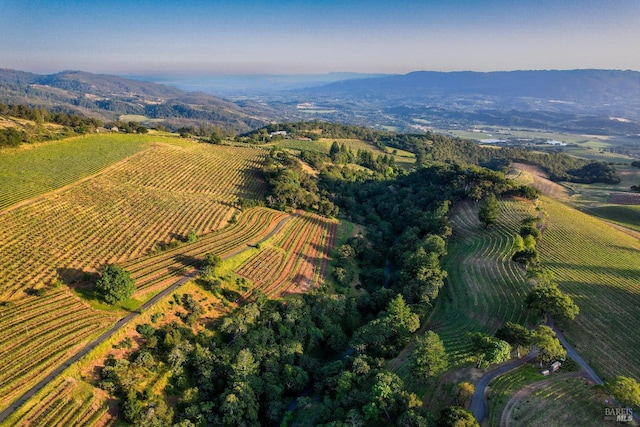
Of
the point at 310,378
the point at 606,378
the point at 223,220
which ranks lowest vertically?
the point at 310,378

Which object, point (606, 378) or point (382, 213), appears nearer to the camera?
point (606, 378)

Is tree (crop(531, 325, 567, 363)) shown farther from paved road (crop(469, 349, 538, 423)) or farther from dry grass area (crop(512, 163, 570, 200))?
dry grass area (crop(512, 163, 570, 200))

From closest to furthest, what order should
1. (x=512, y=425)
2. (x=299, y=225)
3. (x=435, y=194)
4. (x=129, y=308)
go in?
(x=512, y=425) < (x=129, y=308) < (x=299, y=225) < (x=435, y=194)

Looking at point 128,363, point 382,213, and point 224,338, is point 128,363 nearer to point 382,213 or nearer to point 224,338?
point 224,338

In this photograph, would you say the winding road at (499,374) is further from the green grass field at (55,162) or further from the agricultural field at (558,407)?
the green grass field at (55,162)

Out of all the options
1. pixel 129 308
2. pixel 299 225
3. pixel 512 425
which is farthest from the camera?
pixel 299 225

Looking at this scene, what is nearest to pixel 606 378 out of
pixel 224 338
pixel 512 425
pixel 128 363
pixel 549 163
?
pixel 512 425

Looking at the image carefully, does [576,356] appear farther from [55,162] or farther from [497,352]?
[55,162]
